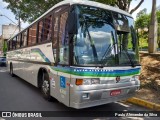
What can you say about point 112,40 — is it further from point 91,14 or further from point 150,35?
point 150,35

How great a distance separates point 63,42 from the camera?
20.9ft

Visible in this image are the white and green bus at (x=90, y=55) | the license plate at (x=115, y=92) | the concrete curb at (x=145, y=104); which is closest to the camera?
the white and green bus at (x=90, y=55)

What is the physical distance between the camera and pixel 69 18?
590 centimetres

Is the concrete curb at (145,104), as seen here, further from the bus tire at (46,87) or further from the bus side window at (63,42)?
the bus side window at (63,42)

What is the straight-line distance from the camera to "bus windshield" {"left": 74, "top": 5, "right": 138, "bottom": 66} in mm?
5824

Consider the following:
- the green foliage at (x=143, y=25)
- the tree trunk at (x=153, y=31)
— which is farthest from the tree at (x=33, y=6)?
the green foliage at (x=143, y=25)

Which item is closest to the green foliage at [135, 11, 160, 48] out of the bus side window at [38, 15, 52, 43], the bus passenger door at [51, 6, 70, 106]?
the bus side window at [38, 15, 52, 43]

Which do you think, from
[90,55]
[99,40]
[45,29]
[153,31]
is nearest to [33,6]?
[153,31]

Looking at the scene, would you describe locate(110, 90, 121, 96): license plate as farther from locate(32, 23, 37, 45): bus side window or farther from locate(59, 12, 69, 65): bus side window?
locate(32, 23, 37, 45): bus side window

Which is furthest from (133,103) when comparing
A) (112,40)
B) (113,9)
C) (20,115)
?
(20,115)

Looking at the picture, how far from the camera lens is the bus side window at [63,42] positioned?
20.1 feet

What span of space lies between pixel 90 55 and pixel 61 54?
101cm

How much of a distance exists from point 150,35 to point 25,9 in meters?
11.0

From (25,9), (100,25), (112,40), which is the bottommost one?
(112,40)
